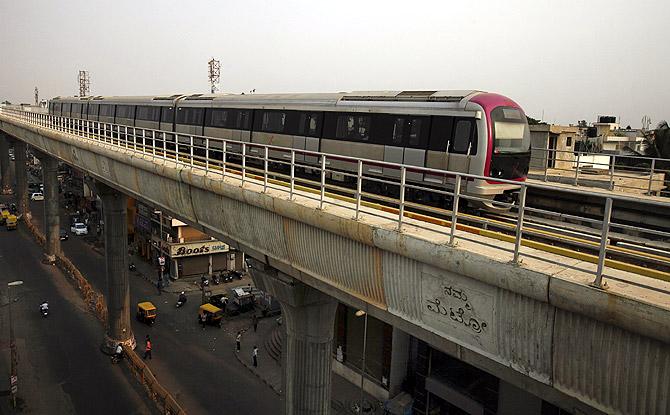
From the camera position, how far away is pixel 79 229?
48.4m

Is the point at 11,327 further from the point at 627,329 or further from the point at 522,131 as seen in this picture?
the point at 627,329

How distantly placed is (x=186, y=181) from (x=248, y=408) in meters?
12.3

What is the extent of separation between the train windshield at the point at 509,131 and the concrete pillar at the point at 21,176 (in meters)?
52.7

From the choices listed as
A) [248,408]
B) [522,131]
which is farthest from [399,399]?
[522,131]

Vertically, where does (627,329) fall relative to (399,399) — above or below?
above

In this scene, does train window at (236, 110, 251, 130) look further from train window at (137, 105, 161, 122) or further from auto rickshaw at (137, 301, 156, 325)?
auto rickshaw at (137, 301, 156, 325)

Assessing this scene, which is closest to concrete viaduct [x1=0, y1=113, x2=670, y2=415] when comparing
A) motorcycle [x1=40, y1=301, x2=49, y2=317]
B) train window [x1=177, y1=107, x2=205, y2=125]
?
train window [x1=177, y1=107, x2=205, y2=125]

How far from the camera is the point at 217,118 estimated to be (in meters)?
21.5

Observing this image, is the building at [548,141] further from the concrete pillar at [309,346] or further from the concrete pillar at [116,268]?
the concrete pillar at [116,268]

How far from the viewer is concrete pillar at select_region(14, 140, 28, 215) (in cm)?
5031

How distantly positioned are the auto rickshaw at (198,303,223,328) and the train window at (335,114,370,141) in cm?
1735

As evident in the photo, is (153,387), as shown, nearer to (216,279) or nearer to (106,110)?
(216,279)

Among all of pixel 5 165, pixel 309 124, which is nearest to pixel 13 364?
pixel 309 124

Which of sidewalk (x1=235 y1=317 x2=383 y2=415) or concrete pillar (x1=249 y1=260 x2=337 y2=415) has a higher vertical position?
concrete pillar (x1=249 y1=260 x2=337 y2=415)
